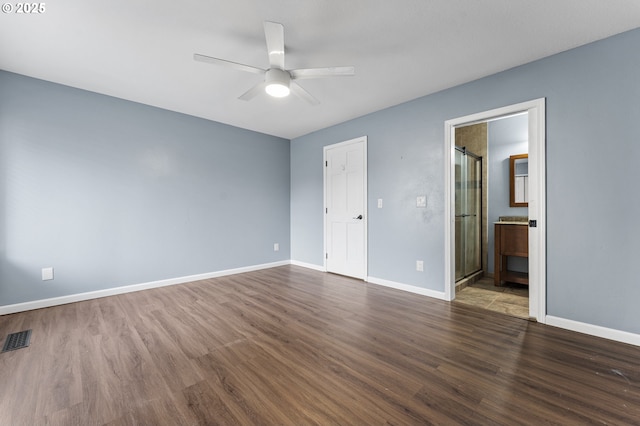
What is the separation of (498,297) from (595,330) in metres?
1.04

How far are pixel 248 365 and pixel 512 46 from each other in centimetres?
338

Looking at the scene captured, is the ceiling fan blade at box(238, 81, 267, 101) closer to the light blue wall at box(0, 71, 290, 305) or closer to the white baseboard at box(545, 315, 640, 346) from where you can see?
the light blue wall at box(0, 71, 290, 305)

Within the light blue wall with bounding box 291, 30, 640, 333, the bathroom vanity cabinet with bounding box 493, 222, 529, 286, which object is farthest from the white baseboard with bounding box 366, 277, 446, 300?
the bathroom vanity cabinet with bounding box 493, 222, 529, 286

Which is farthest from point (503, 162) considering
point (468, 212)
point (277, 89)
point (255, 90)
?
point (255, 90)

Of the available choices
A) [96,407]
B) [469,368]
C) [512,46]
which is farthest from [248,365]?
[512,46]

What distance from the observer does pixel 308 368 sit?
174 centimetres

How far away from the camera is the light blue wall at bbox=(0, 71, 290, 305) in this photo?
2750 millimetres

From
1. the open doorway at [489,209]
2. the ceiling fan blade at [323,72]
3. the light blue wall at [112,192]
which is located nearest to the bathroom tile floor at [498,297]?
the open doorway at [489,209]

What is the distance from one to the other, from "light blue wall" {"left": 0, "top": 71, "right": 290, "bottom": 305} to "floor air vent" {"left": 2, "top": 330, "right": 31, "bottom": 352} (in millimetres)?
786

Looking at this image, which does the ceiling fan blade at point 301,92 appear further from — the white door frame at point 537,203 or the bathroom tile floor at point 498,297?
the bathroom tile floor at point 498,297

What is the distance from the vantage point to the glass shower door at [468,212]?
3557mm

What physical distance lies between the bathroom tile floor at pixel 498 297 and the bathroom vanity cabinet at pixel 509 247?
149mm

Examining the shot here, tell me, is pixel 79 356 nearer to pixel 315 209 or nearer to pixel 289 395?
pixel 289 395

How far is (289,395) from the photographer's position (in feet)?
4.90
